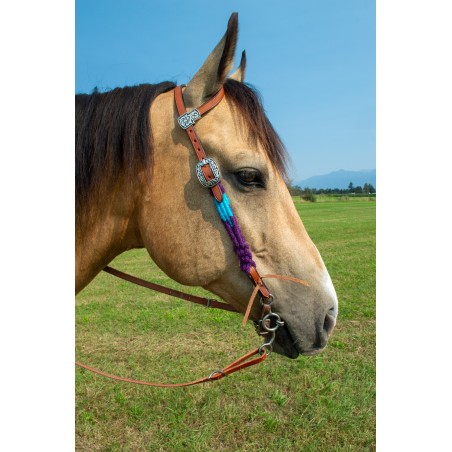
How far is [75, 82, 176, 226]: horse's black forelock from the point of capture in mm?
1594

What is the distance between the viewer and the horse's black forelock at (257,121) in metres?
1.60

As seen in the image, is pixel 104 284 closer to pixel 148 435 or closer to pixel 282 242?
pixel 148 435

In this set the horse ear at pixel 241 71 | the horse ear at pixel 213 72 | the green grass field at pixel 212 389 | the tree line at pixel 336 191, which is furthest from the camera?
the green grass field at pixel 212 389

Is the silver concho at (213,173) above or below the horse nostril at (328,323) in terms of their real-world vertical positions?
above

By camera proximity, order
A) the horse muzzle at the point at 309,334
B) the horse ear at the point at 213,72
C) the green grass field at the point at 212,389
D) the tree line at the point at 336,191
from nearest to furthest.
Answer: the horse ear at the point at 213,72
the horse muzzle at the point at 309,334
the tree line at the point at 336,191
the green grass field at the point at 212,389

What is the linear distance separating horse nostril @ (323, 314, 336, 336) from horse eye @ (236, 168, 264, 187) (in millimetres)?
625

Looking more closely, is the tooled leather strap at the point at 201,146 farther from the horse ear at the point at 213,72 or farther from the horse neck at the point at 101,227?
the horse neck at the point at 101,227

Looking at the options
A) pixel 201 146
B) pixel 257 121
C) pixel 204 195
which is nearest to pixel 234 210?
pixel 204 195

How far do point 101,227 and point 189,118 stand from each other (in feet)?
2.04

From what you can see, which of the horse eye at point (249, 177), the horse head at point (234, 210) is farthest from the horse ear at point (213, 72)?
the horse eye at point (249, 177)

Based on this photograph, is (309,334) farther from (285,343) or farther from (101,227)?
(101,227)

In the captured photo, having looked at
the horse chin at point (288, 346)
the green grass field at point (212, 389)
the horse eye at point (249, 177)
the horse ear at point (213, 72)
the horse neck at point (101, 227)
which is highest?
the horse ear at point (213, 72)
